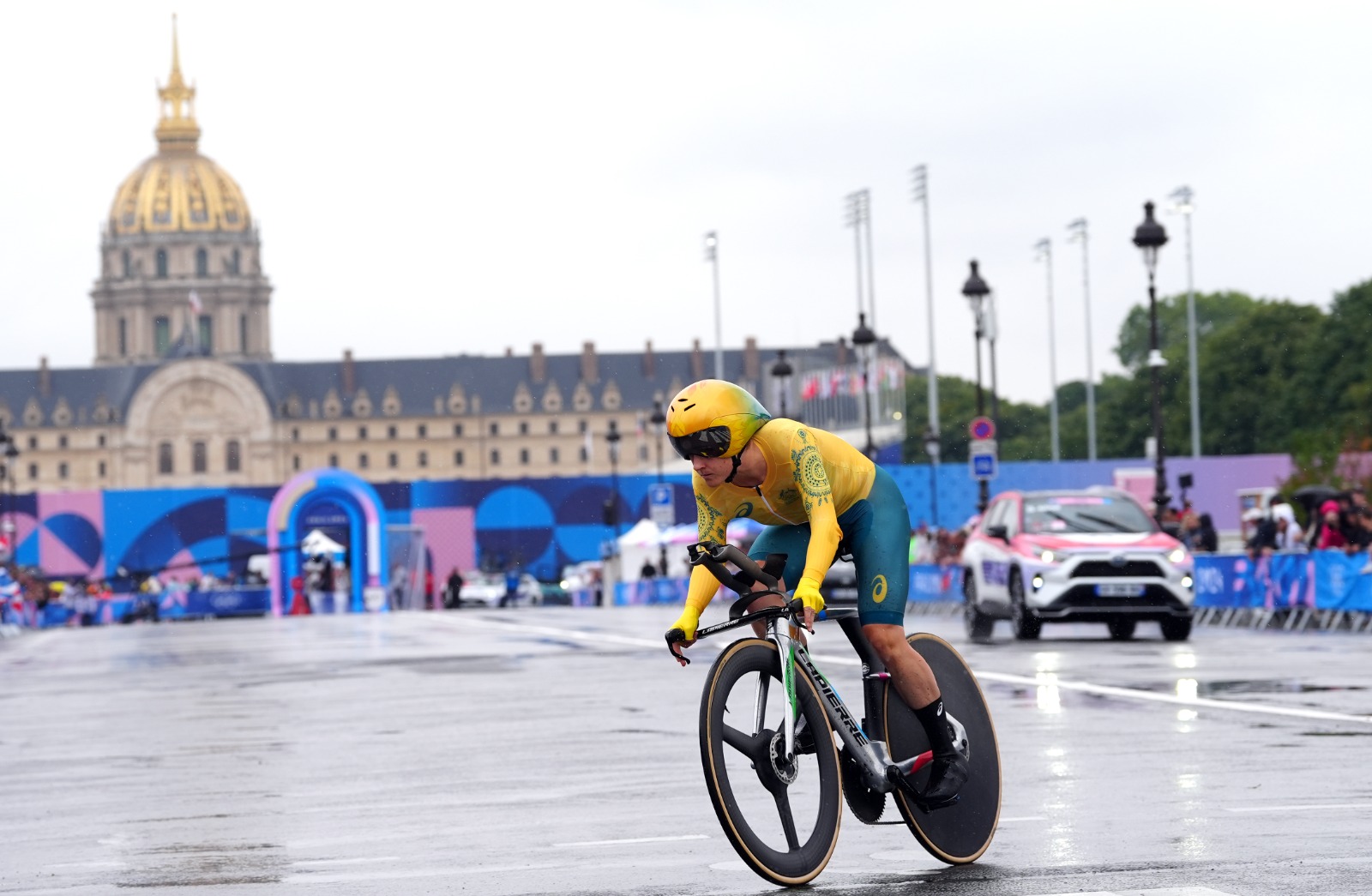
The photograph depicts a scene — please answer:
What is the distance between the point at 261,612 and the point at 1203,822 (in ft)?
250

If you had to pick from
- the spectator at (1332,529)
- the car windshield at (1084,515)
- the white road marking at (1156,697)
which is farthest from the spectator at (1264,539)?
the white road marking at (1156,697)

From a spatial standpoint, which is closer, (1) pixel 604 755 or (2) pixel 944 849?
(2) pixel 944 849

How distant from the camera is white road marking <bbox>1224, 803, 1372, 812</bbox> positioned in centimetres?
873

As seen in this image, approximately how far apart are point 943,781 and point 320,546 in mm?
68690

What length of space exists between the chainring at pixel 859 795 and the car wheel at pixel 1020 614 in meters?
17.1

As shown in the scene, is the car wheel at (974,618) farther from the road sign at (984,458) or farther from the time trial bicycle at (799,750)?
the time trial bicycle at (799,750)

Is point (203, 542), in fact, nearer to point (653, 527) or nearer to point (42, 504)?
point (42, 504)

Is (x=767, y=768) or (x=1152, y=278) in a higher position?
(x=1152, y=278)

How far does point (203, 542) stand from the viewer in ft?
344

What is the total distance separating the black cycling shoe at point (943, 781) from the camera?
7.51 meters

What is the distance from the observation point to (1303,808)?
879 centimetres

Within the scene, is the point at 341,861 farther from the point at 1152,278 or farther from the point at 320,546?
the point at 320,546

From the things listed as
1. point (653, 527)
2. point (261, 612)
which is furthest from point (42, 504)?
point (653, 527)

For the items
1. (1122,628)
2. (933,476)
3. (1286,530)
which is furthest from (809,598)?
(933,476)
